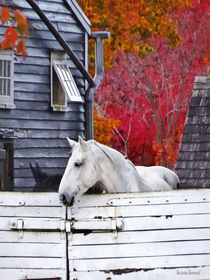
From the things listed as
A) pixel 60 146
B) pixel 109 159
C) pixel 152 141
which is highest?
pixel 109 159

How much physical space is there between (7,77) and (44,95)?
3.49 feet

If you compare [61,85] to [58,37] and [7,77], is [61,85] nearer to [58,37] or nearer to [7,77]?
[58,37]

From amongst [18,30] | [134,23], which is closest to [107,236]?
[18,30]

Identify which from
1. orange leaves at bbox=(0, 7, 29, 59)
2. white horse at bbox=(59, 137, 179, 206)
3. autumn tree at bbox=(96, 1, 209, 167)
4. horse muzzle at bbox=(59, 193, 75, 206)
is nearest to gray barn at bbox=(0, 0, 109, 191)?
white horse at bbox=(59, 137, 179, 206)

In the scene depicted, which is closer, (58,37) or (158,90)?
(58,37)

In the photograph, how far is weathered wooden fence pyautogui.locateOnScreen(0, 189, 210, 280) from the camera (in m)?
10.1

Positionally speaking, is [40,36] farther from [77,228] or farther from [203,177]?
[77,228]

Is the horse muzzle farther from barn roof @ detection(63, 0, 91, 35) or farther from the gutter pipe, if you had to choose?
barn roof @ detection(63, 0, 91, 35)

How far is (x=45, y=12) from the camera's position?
72.1 ft

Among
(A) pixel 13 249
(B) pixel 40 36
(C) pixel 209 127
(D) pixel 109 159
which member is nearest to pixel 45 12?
(B) pixel 40 36

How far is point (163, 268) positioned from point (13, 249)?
1.57 m

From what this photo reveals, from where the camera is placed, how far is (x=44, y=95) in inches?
843

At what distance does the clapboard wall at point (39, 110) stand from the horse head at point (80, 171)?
8.60 metres

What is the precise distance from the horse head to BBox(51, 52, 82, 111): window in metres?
9.44
